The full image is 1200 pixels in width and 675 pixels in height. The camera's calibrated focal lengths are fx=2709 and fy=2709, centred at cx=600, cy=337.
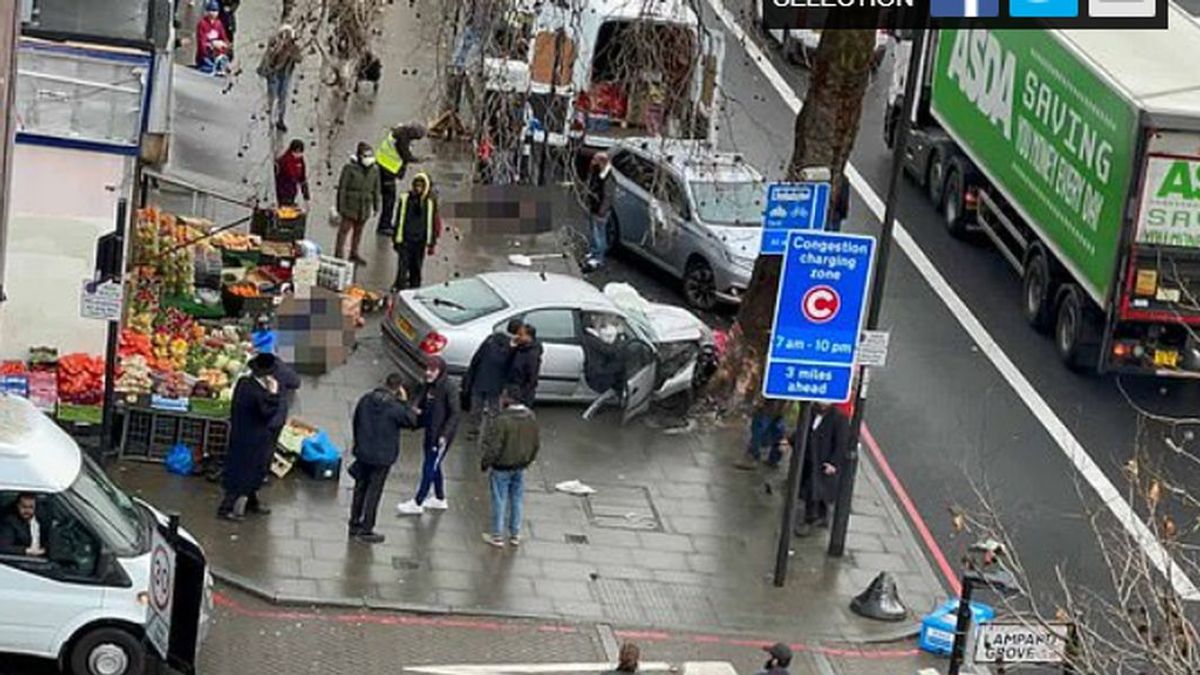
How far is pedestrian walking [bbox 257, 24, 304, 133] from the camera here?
2375cm

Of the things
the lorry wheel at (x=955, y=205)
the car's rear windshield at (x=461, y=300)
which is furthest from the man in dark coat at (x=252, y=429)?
the lorry wheel at (x=955, y=205)

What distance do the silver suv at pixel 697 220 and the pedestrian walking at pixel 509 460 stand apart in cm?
733

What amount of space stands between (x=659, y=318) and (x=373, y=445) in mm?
5849

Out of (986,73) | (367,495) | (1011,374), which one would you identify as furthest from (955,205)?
(367,495)

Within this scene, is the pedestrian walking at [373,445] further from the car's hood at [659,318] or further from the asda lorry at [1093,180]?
the asda lorry at [1093,180]

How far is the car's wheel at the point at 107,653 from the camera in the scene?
18000mm

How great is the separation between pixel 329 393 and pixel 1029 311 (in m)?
8.69

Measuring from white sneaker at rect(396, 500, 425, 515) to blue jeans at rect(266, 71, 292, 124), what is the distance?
8001mm

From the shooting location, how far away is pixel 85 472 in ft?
61.1

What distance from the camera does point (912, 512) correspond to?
2453 centimetres

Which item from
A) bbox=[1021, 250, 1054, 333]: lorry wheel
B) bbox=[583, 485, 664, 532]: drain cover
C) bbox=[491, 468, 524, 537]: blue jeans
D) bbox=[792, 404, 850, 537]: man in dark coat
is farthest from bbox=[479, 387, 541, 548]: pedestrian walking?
bbox=[1021, 250, 1054, 333]: lorry wheel

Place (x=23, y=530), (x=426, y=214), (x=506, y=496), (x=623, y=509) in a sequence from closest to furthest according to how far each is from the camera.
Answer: (x=23, y=530) < (x=506, y=496) < (x=623, y=509) < (x=426, y=214)

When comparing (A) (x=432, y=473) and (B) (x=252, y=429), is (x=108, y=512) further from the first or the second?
(A) (x=432, y=473)

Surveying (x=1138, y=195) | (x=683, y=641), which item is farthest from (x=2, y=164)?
(x=1138, y=195)
